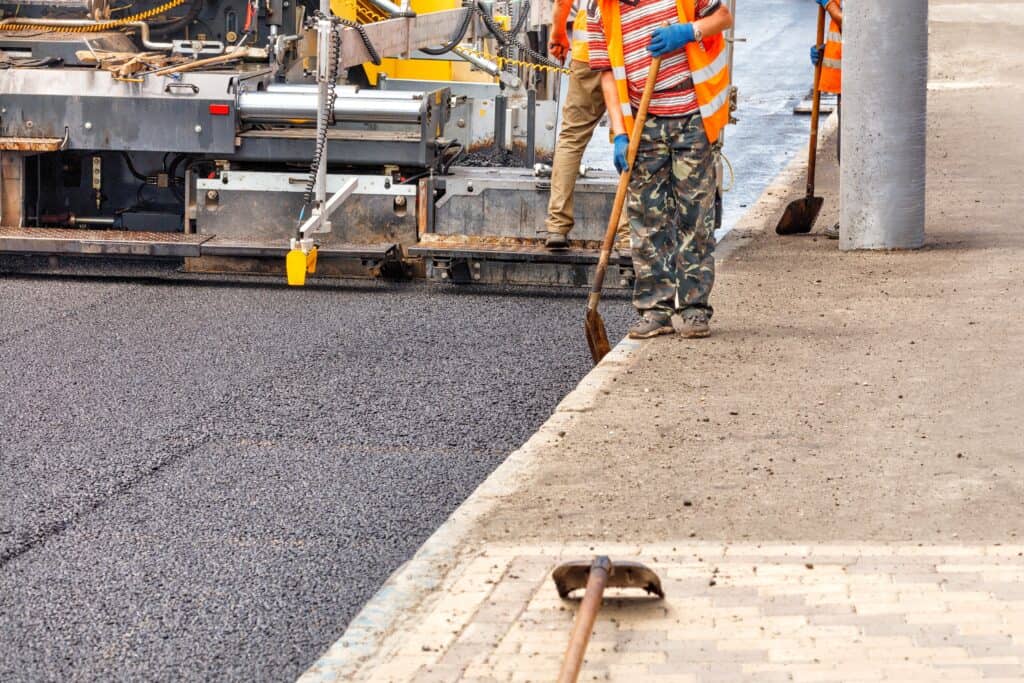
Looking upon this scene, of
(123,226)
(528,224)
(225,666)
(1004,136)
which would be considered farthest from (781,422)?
(1004,136)

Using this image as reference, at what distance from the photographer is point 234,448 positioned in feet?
21.5

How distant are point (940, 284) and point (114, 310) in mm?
4302

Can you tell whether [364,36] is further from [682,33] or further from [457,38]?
[682,33]

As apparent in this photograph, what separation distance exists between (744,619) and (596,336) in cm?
359

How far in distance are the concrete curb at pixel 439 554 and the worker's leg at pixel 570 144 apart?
211 cm

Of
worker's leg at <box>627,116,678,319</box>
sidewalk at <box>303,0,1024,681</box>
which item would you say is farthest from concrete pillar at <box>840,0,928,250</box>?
worker's leg at <box>627,116,678,319</box>

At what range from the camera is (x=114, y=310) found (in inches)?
362

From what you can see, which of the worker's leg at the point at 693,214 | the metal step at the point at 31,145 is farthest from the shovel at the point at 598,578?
the metal step at the point at 31,145

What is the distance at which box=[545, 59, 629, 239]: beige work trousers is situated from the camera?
9.69m

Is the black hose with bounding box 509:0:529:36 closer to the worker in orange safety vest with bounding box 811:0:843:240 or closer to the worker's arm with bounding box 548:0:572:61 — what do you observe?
the worker in orange safety vest with bounding box 811:0:843:240

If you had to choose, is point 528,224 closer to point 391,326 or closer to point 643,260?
point 391,326

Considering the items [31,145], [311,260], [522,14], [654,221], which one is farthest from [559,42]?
[522,14]

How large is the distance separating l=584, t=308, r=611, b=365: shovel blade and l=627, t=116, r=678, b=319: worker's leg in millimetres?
291

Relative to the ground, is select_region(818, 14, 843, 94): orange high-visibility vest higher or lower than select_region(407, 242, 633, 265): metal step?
higher
